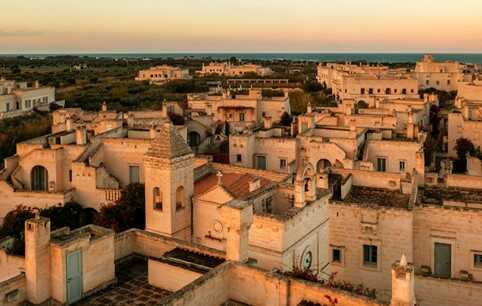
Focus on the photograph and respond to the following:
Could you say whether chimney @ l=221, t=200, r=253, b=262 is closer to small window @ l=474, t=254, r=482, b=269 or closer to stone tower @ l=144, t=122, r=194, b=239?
stone tower @ l=144, t=122, r=194, b=239

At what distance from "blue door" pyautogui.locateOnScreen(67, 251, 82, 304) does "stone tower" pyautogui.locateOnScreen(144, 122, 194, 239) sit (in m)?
9.86

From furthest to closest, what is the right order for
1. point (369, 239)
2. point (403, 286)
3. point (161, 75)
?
point (161, 75), point (369, 239), point (403, 286)

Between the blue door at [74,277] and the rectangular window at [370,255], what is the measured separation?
12519mm

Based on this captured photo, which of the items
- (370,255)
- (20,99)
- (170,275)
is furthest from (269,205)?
(20,99)

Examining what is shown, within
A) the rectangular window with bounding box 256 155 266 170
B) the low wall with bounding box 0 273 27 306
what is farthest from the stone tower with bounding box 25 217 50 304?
the rectangular window with bounding box 256 155 266 170

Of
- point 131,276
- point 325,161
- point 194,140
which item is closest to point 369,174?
point 325,161

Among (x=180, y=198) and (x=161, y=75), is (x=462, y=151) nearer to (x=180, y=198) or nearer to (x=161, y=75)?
(x=180, y=198)

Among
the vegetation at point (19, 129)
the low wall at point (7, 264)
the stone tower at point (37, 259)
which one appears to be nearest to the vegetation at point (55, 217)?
the low wall at point (7, 264)

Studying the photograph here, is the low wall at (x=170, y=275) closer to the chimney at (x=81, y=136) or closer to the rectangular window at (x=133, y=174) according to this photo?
the rectangular window at (x=133, y=174)

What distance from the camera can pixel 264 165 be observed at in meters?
34.3

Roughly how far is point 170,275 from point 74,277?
82.8 inches

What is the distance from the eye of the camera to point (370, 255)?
2220cm

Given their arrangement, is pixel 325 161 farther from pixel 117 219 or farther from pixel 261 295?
pixel 261 295

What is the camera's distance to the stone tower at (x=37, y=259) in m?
12.3
